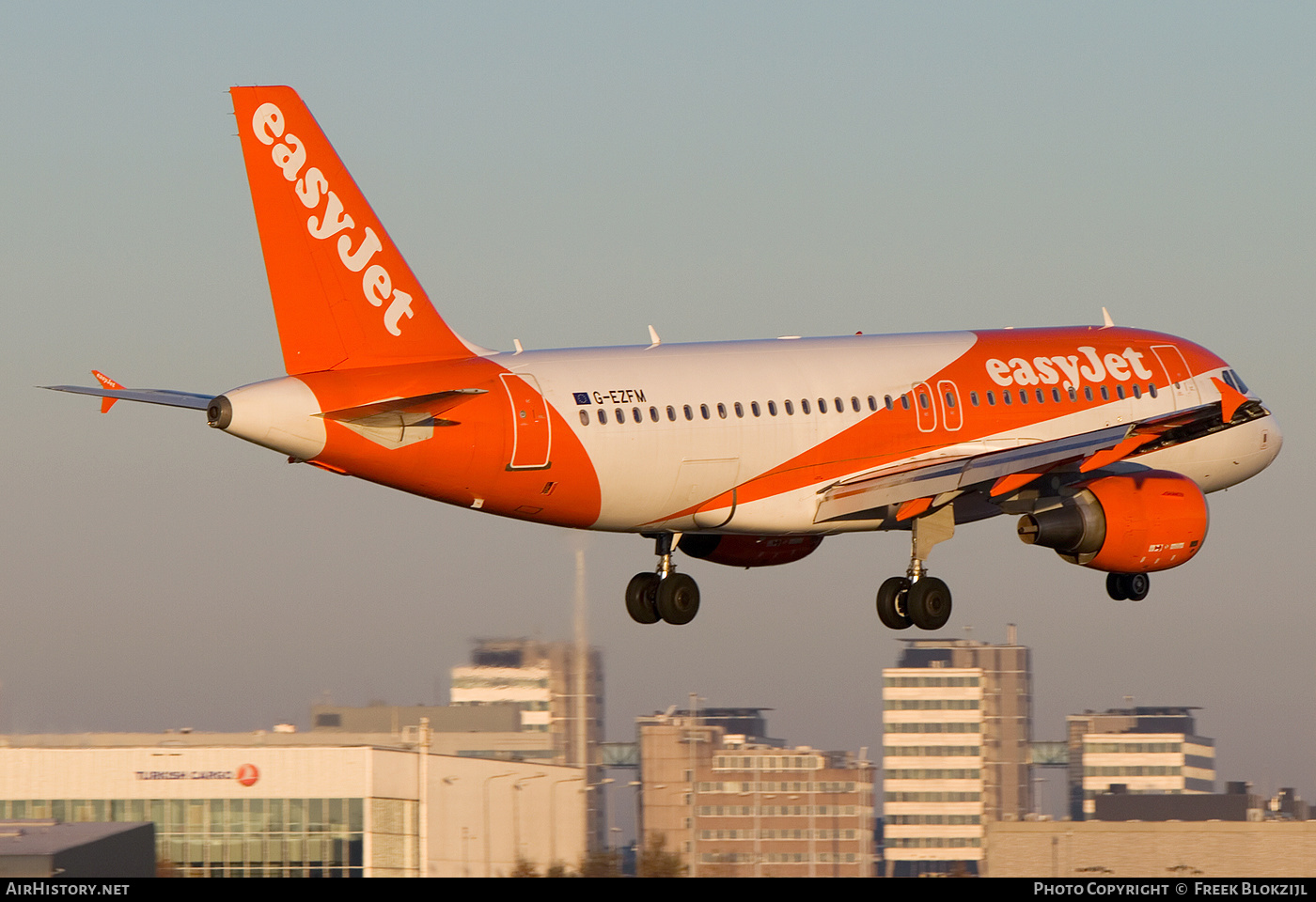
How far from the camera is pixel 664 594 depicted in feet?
161

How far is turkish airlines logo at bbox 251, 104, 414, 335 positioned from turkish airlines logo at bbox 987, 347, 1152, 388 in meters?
14.9

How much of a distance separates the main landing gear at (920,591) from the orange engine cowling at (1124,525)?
1895 mm

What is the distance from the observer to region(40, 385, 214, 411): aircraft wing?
137 feet

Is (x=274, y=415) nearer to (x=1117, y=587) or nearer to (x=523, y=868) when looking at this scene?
(x=1117, y=587)

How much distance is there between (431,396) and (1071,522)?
15160mm

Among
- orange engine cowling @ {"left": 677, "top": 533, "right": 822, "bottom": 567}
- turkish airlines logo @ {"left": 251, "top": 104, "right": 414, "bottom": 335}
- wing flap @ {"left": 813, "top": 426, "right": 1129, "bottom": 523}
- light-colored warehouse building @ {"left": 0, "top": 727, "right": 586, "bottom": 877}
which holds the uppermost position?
turkish airlines logo @ {"left": 251, "top": 104, "right": 414, "bottom": 335}

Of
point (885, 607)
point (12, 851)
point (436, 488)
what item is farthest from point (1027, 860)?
point (436, 488)

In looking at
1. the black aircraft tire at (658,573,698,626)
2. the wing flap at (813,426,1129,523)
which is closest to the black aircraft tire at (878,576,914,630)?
the wing flap at (813,426,1129,523)

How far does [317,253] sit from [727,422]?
9547 mm

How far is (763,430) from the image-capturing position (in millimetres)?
46000

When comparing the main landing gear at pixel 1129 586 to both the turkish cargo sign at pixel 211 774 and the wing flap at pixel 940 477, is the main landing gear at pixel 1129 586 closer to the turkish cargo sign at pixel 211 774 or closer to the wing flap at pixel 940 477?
the wing flap at pixel 940 477

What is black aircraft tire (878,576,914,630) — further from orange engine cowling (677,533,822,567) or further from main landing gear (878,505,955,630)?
orange engine cowling (677,533,822,567)

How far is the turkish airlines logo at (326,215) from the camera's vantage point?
41625mm

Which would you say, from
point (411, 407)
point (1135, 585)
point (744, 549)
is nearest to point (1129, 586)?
point (1135, 585)
